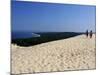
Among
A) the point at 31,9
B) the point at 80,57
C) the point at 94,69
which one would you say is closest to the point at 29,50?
the point at 31,9

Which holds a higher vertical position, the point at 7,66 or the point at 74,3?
the point at 74,3

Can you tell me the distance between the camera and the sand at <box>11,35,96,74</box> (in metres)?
2.89

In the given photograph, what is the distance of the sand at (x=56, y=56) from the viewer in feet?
9.50

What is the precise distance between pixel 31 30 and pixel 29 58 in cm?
37

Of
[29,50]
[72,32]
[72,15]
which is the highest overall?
[72,15]

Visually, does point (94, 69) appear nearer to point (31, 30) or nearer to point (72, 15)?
point (72, 15)

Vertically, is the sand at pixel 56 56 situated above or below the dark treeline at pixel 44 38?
below

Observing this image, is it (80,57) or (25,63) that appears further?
(80,57)

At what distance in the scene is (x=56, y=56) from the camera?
306 centimetres

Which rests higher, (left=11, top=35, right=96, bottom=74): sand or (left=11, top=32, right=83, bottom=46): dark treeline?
(left=11, top=32, right=83, bottom=46): dark treeline

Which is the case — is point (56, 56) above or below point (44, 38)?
below

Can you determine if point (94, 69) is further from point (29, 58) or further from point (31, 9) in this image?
point (31, 9)
